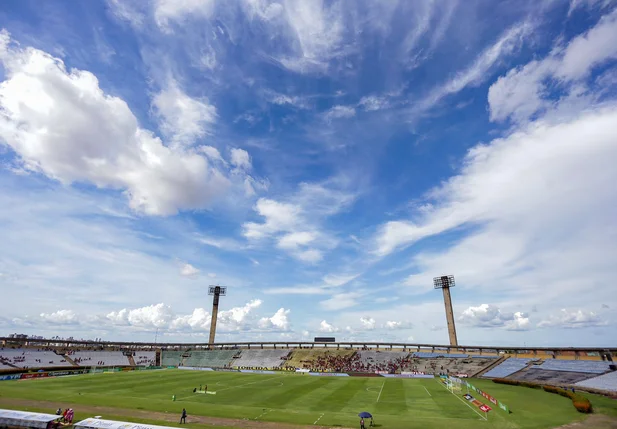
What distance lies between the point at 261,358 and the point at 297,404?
276 ft

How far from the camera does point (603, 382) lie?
57.3m

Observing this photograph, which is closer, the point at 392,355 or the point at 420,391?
the point at 420,391

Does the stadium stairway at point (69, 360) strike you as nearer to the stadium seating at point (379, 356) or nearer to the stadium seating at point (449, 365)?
the stadium seating at point (379, 356)

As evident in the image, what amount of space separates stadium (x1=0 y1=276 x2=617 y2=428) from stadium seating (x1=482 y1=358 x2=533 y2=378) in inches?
11.5

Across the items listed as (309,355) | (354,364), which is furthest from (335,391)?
(309,355)

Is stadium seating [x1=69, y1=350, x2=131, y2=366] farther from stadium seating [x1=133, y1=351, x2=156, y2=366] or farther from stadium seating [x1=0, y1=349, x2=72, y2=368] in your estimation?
stadium seating [x1=0, y1=349, x2=72, y2=368]

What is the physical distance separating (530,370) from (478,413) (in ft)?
163

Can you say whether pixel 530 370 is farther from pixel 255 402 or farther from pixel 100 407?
pixel 100 407

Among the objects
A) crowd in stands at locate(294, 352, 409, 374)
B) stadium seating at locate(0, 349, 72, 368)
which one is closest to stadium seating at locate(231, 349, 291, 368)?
crowd in stands at locate(294, 352, 409, 374)

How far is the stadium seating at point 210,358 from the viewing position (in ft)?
406

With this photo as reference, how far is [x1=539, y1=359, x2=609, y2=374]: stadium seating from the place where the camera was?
220 feet

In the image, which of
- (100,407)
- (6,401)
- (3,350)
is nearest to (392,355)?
(100,407)

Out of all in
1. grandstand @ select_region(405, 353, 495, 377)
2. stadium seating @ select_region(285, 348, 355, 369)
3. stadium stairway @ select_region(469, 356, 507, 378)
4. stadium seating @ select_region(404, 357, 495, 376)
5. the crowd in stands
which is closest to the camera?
stadium stairway @ select_region(469, 356, 507, 378)

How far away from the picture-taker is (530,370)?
77.6 m
